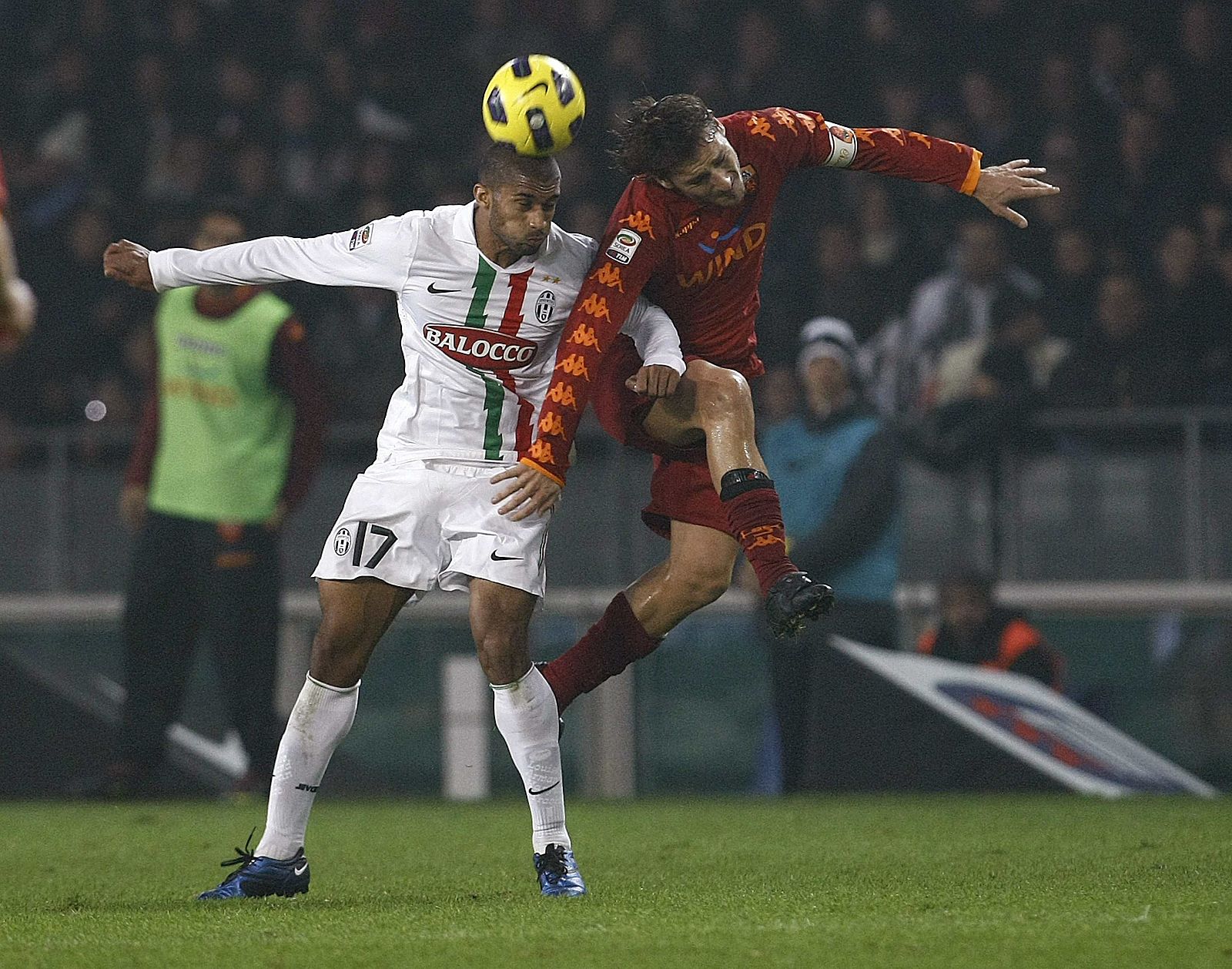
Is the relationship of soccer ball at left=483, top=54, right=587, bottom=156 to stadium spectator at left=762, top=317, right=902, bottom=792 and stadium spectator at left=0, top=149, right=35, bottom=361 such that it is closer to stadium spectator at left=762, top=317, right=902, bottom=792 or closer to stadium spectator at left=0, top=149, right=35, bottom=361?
stadium spectator at left=0, top=149, right=35, bottom=361

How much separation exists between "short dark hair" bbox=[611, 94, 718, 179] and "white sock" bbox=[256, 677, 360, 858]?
166 cm

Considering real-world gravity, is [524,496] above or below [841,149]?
below

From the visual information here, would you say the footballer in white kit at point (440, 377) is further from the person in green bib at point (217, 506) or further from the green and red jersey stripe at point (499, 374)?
the person in green bib at point (217, 506)

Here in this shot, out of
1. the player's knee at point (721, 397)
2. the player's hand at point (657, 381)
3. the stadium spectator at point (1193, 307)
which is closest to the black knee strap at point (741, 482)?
the player's knee at point (721, 397)

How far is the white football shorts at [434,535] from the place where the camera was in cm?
491

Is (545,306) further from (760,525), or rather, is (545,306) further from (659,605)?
(659,605)

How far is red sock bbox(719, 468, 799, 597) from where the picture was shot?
522 centimetres

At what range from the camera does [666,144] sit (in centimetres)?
537

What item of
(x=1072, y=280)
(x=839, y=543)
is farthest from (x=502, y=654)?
(x=1072, y=280)

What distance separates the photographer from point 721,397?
18.0 feet

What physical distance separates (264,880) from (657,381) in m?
1.68

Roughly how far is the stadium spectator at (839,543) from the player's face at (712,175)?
3.53m

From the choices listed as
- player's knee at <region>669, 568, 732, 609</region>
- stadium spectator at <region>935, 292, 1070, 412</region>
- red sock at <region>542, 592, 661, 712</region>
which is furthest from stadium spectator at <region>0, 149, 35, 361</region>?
stadium spectator at <region>935, 292, 1070, 412</region>

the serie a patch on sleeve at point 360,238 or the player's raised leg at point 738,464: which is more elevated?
the serie a patch on sleeve at point 360,238
